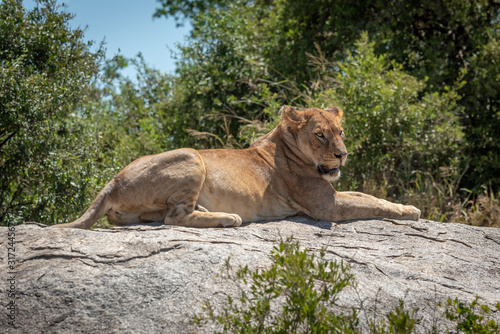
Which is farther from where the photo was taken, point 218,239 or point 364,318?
A: point 218,239

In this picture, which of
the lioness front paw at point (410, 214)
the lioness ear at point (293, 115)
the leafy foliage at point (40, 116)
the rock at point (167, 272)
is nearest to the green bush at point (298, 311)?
the rock at point (167, 272)

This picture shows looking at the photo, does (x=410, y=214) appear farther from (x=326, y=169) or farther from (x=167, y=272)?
(x=167, y=272)

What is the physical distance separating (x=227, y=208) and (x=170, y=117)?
7653 millimetres

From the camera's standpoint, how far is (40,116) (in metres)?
7.29

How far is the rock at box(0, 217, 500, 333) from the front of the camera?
Result: 412 cm

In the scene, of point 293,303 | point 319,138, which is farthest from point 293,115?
point 293,303

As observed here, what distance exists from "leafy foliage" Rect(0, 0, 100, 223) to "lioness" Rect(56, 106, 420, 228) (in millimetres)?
2216

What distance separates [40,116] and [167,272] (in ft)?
12.8

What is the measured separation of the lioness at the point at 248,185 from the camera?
217 inches

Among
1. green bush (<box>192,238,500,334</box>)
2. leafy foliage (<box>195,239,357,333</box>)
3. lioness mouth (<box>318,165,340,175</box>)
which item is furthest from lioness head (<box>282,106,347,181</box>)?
leafy foliage (<box>195,239,357,333</box>)

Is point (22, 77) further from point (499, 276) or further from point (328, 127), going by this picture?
point (499, 276)

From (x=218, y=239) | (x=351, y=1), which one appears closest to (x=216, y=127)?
(x=351, y=1)

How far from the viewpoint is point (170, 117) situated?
13.1 m

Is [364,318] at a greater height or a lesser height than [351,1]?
lesser
